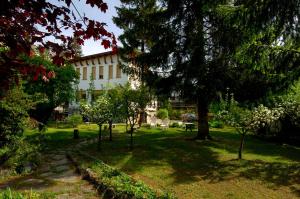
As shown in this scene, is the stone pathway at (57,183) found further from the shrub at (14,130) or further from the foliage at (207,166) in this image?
the foliage at (207,166)

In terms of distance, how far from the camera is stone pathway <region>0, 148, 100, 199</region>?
1083 cm

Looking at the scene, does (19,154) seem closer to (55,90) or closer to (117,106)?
(117,106)

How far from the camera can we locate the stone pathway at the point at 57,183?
10.8 metres

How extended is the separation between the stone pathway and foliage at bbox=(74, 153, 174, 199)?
574mm

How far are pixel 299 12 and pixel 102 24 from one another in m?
8.47

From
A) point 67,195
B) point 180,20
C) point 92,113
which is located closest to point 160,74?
point 180,20

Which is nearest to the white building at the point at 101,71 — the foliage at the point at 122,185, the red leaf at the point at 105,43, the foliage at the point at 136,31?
the foliage at the point at 136,31

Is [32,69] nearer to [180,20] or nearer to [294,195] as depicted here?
[294,195]

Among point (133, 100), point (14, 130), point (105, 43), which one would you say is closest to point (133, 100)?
point (133, 100)

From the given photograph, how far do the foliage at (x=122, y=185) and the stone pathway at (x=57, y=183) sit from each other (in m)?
0.57

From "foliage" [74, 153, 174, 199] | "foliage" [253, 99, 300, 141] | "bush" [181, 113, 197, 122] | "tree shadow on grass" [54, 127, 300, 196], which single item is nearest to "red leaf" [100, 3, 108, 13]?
"foliage" [74, 153, 174, 199]

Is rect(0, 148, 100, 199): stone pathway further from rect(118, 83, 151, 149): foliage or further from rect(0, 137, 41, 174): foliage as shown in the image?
rect(118, 83, 151, 149): foliage

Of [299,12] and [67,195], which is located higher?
[299,12]

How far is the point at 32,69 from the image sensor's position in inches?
159
